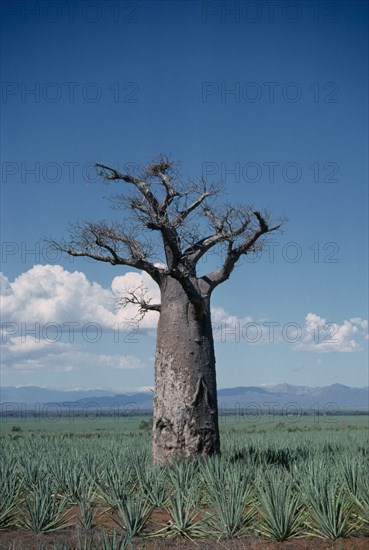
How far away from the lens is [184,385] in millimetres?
10273

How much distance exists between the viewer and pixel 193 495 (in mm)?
7512

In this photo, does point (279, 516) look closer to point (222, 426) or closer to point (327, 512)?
point (327, 512)

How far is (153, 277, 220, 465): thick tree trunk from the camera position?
10.2 m

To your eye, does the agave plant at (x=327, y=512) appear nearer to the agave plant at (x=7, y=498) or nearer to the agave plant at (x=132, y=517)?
the agave plant at (x=132, y=517)

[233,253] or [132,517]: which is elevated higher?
[233,253]

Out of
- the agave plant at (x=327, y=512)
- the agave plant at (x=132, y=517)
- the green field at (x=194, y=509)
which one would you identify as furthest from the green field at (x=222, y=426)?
the agave plant at (x=132, y=517)

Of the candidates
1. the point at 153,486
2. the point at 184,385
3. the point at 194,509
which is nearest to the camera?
the point at 194,509

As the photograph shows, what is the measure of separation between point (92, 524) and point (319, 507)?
235 cm

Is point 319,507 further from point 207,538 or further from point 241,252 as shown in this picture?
point 241,252

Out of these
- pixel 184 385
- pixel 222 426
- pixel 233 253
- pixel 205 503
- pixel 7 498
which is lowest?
pixel 222 426

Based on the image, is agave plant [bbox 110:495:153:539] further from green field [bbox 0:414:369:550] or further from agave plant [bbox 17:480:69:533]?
agave plant [bbox 17:480:69:533]

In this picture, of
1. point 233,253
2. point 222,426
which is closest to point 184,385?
point 233,253

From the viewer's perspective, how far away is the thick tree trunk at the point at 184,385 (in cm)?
1019

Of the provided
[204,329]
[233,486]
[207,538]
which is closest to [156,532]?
[207,538]
